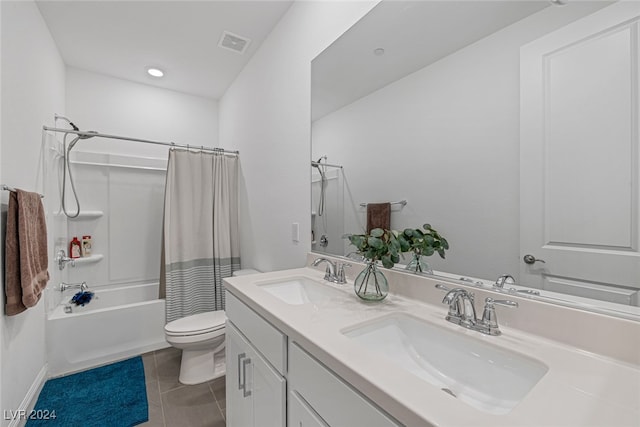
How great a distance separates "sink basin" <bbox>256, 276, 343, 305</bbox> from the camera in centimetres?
133

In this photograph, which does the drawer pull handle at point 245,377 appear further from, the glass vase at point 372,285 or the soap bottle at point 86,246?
the soap bottle at point 86,246

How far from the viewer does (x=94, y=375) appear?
6.71 ft

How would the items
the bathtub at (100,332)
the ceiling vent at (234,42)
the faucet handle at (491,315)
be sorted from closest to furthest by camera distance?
1. the faucet handle at (491,315)
2. the bathtub at (100,332)
3. the ceiling vent at (234,42)

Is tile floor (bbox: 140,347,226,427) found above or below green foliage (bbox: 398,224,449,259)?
below

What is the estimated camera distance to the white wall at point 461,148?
0.84 metres

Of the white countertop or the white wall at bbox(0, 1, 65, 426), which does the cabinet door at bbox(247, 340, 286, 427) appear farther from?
the white wall at bbox(0, 1, 65, 426)

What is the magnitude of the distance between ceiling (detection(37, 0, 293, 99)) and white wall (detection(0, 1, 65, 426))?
242mm

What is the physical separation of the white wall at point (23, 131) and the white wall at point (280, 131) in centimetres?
142

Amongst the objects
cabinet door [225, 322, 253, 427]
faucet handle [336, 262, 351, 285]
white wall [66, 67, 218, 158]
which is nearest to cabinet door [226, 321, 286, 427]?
cabinet door [225, 322, 253, 427]

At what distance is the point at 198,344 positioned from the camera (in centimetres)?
190

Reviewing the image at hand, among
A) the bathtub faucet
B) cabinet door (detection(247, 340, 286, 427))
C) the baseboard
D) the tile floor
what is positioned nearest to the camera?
cabinet door (detection(247, 340, 286, 427))

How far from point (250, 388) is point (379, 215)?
92 centimetres

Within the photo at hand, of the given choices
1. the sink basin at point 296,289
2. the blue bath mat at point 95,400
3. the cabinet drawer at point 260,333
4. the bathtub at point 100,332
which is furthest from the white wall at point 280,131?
the blue bath mat at point 95,400

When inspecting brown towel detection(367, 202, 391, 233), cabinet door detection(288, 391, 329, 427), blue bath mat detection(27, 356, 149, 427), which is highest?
brown towel detection(367, 202, 391, 233)
